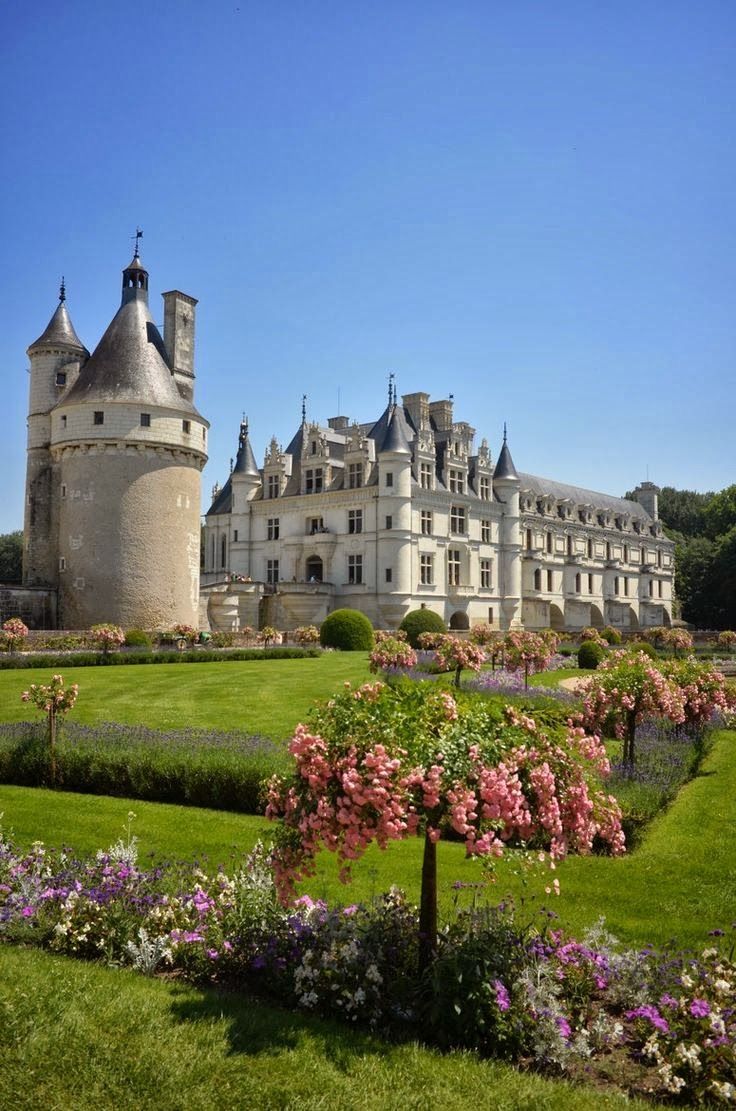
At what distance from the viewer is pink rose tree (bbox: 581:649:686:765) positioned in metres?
12.0

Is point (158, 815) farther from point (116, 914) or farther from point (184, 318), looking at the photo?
point (184, 318)

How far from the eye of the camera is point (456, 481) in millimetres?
48156

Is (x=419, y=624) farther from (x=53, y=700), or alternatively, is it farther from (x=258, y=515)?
(x=53, y=700)

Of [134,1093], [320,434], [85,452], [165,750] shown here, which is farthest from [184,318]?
[134,1093]

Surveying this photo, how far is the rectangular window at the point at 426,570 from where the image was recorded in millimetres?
45219

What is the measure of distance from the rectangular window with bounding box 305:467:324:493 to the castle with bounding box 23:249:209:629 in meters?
11.0

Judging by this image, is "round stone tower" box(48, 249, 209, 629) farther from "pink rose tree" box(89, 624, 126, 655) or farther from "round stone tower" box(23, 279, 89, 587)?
"pink rose tree" box(89, 624, 126, 655)

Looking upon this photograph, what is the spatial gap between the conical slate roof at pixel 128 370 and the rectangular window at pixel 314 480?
11.9 metres

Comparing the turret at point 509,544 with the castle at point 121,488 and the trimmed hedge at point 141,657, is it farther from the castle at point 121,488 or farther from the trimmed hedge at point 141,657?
the trimmed hedge at point 141,657

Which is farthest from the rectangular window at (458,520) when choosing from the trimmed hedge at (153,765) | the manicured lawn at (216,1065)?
the manicured lawn at (216,1065)

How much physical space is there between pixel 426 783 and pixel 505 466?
49162mm

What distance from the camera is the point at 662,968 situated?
210 inches

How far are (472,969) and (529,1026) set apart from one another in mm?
424

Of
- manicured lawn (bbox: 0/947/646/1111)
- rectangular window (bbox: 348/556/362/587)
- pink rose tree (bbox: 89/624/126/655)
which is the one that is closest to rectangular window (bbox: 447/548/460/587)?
rectangular window (bbox: 348/556/362/587)
